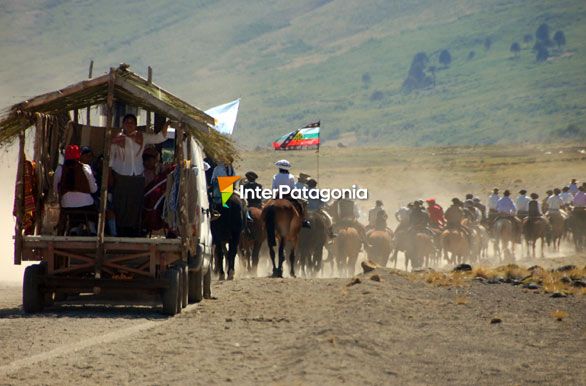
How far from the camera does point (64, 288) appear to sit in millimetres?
17047

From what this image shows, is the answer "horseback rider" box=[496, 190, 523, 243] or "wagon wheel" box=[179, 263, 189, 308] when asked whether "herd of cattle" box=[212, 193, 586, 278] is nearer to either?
"horseback rider" box=[496, 190, 523, 243]

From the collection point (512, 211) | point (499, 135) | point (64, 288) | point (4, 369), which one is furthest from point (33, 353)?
point (499, 135)

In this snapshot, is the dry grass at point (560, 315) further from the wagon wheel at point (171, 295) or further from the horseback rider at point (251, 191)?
the horseback rider at point (251, 191)

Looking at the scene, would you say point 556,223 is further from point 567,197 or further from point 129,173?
point 129,173

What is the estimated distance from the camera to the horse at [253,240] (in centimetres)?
2706

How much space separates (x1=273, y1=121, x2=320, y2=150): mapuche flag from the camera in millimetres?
37219

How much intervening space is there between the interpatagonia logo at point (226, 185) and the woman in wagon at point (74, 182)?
6.23 m

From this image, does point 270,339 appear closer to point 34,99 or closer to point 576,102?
point 34,99

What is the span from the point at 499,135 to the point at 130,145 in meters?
171

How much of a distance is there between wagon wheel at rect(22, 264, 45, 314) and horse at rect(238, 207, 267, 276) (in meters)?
9.57

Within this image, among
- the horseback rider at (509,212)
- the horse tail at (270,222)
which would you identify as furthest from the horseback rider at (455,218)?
the horse tail at (270,222)

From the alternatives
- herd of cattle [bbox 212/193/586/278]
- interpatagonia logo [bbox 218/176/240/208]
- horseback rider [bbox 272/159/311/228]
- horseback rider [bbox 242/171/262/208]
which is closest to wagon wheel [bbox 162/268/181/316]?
interpatagonia logo [bbox 218/176/240/208]

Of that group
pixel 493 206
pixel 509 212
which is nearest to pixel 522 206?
pixel 493 206

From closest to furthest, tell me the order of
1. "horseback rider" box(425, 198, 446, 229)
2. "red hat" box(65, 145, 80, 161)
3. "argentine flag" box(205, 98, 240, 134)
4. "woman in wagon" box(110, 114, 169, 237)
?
"red hat" box(65, 145, 80, 161), "woman in wagon" box(110, 114, 169, 237), "argentine flag" box(205, 98, 240, 134), "horseback rider" box(425, 198, 446, 229)
